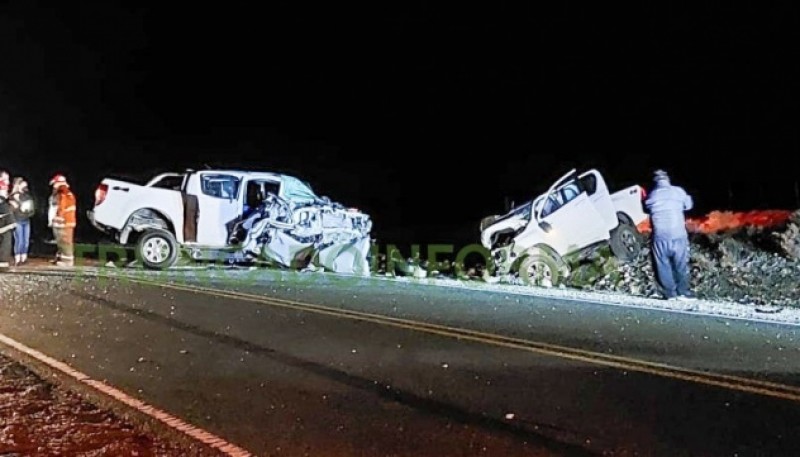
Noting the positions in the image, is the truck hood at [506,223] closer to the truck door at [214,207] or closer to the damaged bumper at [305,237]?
the damaged bumper at [305,237]

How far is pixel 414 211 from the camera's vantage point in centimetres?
3897

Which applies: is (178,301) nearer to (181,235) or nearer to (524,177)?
(181,235)

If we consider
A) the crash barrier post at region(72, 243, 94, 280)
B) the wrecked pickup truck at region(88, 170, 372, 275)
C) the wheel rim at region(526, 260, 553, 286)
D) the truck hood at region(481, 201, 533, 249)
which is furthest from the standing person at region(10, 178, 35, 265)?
the wheel rim at region(526, 260, 553, 286)

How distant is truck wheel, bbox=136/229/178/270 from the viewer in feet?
61.0

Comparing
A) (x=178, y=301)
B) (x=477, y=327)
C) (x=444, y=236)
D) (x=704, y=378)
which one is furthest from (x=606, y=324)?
(x=444, y=236)

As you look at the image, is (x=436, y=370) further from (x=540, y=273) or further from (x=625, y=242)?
(x=625, y=242)

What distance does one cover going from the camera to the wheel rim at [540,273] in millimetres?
15875

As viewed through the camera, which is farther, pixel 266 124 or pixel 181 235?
pixel 266 124

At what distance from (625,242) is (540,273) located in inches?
63.5

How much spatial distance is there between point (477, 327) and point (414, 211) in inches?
1119

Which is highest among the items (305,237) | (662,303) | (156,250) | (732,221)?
(732,221)

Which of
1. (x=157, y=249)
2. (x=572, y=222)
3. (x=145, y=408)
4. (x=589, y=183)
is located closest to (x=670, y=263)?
(x=572, y=222)

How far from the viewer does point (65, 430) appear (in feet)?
21.7

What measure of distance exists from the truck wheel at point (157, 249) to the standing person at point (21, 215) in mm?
2458
